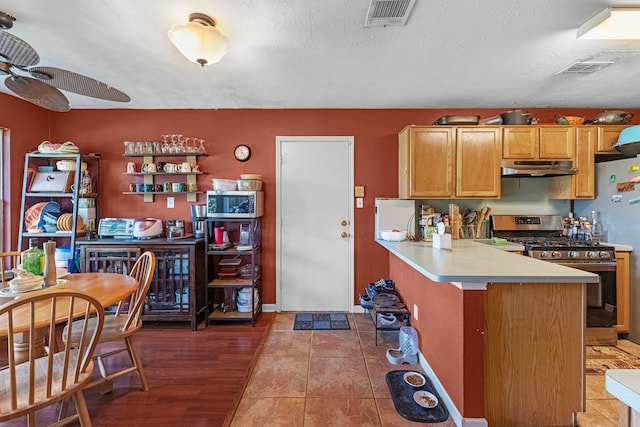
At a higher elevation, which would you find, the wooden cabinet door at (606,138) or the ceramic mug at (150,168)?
the wooden cabinet door at (606,138)

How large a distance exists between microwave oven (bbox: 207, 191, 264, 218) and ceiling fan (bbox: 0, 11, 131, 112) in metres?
1.34

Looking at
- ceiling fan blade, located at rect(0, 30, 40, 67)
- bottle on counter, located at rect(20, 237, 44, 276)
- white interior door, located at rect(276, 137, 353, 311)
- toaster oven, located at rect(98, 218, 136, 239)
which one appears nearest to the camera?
ceiling fan blade, located at rect(0, 30, 40, 67)

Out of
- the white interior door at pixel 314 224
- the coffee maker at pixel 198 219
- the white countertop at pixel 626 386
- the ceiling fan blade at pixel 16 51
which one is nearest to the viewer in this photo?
the white countertop at pixel 626 386

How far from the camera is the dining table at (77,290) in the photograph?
154 cm

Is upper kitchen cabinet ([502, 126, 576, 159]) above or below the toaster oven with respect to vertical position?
above

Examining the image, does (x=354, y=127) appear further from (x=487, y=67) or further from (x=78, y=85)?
(x=78, y=85)

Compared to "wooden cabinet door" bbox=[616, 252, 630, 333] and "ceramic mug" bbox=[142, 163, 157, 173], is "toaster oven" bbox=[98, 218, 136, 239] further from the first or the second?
"wooden cabinet door" bbox=[616, 252, 630, 333]

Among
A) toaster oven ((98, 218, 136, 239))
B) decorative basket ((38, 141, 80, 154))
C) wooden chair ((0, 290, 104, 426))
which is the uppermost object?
decorative basket ((38, 141, 80, 154))

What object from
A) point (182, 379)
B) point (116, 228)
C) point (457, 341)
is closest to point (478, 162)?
point (457, 341)

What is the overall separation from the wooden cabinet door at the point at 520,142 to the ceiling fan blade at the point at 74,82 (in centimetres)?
343

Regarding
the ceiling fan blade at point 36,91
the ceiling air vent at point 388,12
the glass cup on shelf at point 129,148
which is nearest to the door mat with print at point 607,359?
the ceiling air vent at point 388,12

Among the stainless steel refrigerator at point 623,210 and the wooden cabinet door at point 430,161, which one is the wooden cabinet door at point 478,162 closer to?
the wooden cabinet door at point 430,161

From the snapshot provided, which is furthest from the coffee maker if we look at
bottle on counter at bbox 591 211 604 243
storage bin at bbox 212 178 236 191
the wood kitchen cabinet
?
bottle on counter at bbox 591 211 604 243

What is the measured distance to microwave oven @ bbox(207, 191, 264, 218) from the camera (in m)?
3.27
